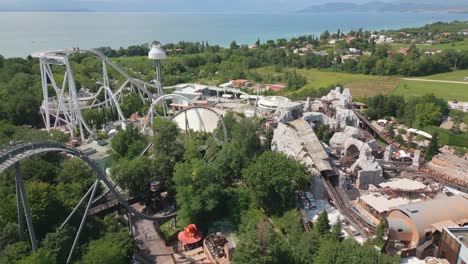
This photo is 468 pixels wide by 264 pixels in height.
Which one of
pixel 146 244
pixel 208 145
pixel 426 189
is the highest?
pixel 208 145

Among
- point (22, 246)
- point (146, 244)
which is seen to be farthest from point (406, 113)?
point (22, 246)

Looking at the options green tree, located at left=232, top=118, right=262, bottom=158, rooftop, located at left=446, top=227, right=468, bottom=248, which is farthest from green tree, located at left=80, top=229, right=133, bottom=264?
rooftop, located at left=446, top=227, right=468, bottom=248

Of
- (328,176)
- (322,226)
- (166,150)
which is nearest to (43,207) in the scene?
(166,150)

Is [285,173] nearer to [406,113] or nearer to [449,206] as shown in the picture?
[449,206]

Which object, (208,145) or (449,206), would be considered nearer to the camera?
(449,206)

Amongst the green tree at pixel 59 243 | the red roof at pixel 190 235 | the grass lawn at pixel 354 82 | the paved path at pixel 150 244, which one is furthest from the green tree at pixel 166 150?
the grass lawn at pixel 354 82

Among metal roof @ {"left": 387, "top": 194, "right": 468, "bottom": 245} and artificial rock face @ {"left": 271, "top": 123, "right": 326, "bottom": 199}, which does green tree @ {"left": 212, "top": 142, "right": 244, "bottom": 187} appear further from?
metal roof @ {"left": 387, "top": 194, "right": 468, "bottom": 245}

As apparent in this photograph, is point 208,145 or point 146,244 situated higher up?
point 208,145

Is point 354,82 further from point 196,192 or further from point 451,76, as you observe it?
point 196,192
